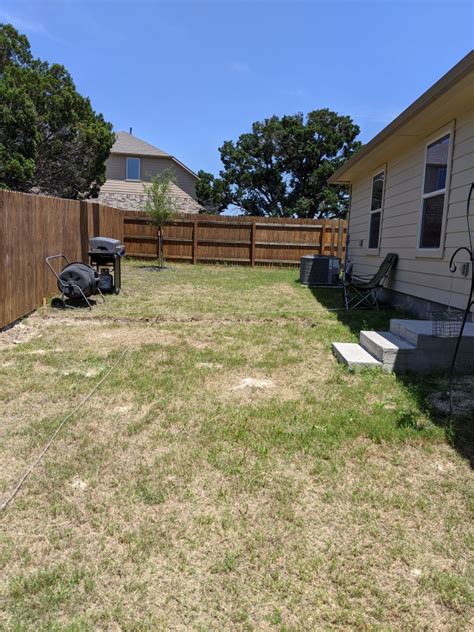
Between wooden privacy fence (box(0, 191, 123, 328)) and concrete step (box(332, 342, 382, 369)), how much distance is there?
3800 mm

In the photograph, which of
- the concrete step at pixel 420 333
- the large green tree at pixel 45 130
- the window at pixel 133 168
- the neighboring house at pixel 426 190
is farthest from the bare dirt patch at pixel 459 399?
the window at pixel 133 168

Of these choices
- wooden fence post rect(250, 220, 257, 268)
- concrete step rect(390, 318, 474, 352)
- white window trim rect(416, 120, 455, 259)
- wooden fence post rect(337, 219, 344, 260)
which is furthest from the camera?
wooden fence post rect(250, 220, 257, 268)

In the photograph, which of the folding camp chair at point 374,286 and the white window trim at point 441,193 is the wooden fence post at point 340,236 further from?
the white window trim at point 441,193

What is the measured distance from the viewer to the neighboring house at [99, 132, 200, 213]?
22.4 m

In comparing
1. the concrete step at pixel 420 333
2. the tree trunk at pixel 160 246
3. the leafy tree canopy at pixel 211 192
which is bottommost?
the concrete step at pixel 420 333

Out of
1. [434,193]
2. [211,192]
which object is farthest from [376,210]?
[211,192]

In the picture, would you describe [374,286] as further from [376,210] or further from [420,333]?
[420,333]

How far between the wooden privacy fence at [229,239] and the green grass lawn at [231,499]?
39.1ft

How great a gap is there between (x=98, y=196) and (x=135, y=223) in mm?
6695

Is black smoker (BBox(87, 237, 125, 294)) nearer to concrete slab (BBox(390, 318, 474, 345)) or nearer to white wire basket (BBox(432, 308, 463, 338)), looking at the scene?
concrete slab (BBox(390, 318, 474, 345))

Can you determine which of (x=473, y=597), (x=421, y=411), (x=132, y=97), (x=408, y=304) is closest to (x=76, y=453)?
(x=473, y=597)

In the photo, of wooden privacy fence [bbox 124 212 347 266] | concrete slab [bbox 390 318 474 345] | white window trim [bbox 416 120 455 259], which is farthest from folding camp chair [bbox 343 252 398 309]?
wooden privacy fence [bbox 124 212 347 266]

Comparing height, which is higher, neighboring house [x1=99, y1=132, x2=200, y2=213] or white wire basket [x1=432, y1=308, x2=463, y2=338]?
neighboring house [x1=99, y1=132, x2=200, y2=213]

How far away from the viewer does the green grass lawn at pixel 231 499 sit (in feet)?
5.13
